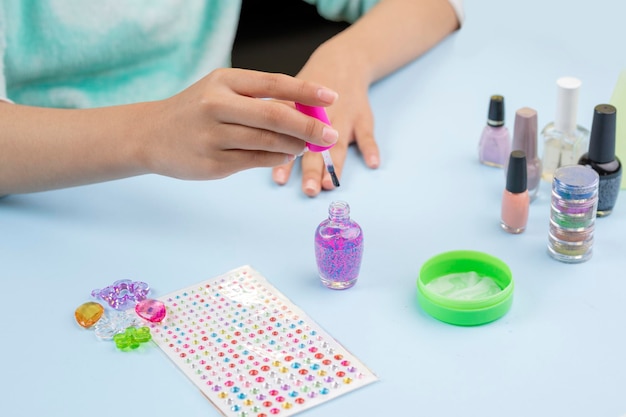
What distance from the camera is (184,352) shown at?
0.75m

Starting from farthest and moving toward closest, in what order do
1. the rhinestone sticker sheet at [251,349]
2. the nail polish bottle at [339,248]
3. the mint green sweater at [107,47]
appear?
the mint green sweater at [107,47] → the nail polish bottle at [339,248] → the rhinestone sticker sheet at [251,349]

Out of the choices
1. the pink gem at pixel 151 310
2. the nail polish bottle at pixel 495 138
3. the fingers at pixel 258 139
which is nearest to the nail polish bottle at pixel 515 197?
the nail polish bottle at pixel 495 138

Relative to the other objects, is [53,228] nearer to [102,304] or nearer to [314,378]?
[102,304]

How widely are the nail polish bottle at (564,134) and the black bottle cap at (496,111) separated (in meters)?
0.05

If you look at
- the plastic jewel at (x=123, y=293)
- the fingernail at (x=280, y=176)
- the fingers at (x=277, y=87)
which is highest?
the fingers at (x=277, y=87)

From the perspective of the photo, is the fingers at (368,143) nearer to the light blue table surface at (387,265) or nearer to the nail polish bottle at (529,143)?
the light blue table surface at (387,265)

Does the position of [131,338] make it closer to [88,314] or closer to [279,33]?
[88,314]

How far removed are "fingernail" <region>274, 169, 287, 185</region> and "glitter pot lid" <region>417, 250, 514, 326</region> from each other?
0.23 meters

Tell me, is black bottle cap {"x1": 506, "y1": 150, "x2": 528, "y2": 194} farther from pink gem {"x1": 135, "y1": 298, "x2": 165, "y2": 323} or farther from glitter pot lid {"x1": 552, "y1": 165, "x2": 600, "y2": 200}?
pink gem {"x1": 135, "y1": 298, "x2": 165, "y2": 323}

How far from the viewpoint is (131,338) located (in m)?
0.76

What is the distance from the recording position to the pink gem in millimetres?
786

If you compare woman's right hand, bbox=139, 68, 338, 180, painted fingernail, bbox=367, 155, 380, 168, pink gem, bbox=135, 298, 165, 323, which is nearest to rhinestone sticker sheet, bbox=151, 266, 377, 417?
pink gem, bbox=135, 298, 165, 323

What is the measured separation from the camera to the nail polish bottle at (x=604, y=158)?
2.82 ft

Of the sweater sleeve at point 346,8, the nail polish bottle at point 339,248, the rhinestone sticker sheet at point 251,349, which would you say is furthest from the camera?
the sweater sleeve at point 346,8
